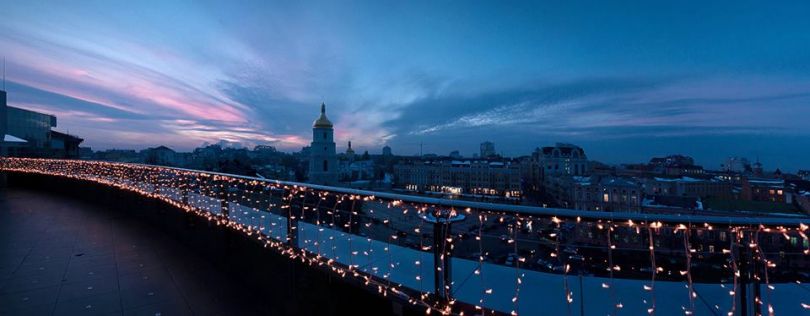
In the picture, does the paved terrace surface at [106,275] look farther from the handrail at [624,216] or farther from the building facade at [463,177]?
the building facade at [463,177]

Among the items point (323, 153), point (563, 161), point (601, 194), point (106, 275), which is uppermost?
point (323, 153)

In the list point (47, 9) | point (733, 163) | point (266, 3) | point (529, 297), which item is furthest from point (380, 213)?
point (733, 163)

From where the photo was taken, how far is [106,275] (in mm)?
3703

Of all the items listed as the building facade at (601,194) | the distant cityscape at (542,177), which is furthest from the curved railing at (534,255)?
the building facade at (601,194)

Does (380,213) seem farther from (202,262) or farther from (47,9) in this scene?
(47,9)

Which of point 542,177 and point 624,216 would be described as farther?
point 542,177

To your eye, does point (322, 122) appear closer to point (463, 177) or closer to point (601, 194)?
point (463, 177)

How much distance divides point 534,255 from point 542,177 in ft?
182

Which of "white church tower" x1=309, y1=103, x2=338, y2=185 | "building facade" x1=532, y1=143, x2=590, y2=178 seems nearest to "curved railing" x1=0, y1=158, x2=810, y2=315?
"white church tower" x1=309, y1=103, x2=338, y2=185

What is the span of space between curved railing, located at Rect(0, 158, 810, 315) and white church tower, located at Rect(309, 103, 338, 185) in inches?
1353

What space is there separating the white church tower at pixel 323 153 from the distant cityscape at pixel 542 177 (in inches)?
4.3

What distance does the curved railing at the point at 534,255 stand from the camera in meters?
1.81

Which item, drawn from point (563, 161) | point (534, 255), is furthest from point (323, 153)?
point (563, 161)

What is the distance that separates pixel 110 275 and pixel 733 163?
7480 centimetres
